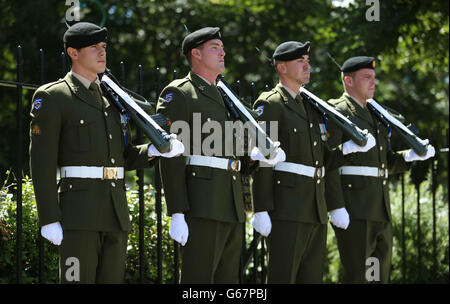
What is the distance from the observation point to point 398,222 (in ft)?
34.0

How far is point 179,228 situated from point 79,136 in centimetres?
91

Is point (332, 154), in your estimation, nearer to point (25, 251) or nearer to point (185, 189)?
point (185, 189)

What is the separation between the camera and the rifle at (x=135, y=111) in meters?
5.07

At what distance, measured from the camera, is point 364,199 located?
22.3ft

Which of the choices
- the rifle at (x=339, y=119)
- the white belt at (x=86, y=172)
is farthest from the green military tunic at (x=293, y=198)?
the white belt at (x=86, y=172)

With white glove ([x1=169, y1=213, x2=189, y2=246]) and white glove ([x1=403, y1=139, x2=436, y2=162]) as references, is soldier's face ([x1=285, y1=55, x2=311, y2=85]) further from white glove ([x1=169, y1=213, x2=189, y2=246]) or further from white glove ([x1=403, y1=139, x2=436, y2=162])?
white glove ([x1=169, y1=213, x2=189, y2=246])

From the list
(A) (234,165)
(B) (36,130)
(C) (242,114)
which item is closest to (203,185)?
(A) (234,165)

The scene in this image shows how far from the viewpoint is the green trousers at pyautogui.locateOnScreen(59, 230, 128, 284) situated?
4.93 meters

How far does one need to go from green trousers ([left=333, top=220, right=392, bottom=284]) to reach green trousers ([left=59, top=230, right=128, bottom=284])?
2372 millimetres

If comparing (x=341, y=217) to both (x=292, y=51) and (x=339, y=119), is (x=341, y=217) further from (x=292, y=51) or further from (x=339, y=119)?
A: (x=292, y=51)

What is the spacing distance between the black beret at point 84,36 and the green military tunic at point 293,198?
1.56m

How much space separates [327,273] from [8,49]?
9617 mm

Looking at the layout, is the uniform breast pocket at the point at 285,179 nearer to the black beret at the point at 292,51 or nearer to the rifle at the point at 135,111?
the black beret at the point at 292,51
